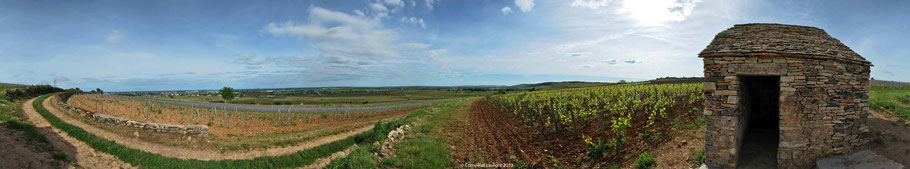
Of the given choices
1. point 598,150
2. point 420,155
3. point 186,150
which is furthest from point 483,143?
point 186,150

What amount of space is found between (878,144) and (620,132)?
592cm

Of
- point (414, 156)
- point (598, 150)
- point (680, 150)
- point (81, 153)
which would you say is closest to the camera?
point (680, 150)

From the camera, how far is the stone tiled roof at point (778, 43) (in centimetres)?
670

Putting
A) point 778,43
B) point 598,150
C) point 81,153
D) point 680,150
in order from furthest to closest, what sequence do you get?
point 81,153
point 598,150
point 680,150
point 778,43

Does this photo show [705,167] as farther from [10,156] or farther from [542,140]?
[10,156]

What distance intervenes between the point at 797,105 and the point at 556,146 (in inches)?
232

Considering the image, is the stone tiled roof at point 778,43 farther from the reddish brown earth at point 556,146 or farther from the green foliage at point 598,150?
the green foliage at point 598,150

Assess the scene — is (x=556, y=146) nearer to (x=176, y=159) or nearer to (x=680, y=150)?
(x=680, y=150)

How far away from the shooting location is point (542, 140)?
11.9 meters

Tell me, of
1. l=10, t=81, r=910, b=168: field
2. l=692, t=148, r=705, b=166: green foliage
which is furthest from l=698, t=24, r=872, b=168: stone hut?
l=10, t=81, r=910, b=168: field

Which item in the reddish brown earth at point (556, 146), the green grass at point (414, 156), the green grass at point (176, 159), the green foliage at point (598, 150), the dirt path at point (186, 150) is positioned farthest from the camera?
the dirt path at point (186, 150)

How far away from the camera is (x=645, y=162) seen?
7.59 metres

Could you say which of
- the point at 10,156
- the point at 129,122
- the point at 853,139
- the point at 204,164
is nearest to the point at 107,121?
the point at 129,122

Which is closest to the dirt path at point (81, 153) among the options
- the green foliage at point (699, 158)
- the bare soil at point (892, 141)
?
the green foliage at point (699, 158)
